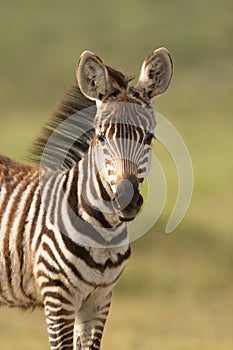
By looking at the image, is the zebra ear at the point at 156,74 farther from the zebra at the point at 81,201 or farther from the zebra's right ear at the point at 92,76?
the zebra's right ear at the point at 92,76

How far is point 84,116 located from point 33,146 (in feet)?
2.69

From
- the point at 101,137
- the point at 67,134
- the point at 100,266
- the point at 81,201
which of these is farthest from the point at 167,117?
the point at 101,137

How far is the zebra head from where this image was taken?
349 inches

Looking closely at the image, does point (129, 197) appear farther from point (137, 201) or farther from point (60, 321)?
point (60, 321)

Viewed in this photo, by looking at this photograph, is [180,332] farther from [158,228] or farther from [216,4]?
[216,4]

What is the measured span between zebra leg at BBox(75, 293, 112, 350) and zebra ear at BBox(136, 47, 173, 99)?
2.03 meters

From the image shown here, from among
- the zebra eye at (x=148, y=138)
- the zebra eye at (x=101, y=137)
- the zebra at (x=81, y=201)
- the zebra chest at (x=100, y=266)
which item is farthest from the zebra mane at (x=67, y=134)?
the zebra chest at (x=100, y=266)

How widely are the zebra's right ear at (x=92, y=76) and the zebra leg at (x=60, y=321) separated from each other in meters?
1.93

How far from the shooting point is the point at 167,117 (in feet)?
164

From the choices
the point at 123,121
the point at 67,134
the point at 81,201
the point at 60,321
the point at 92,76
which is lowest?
the point at 60,321

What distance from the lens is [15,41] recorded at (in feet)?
216

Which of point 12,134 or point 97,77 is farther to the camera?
point 12,134

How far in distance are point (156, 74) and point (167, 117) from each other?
40391 mm

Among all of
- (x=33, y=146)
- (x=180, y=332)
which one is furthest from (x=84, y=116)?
(x=180, y=332)
